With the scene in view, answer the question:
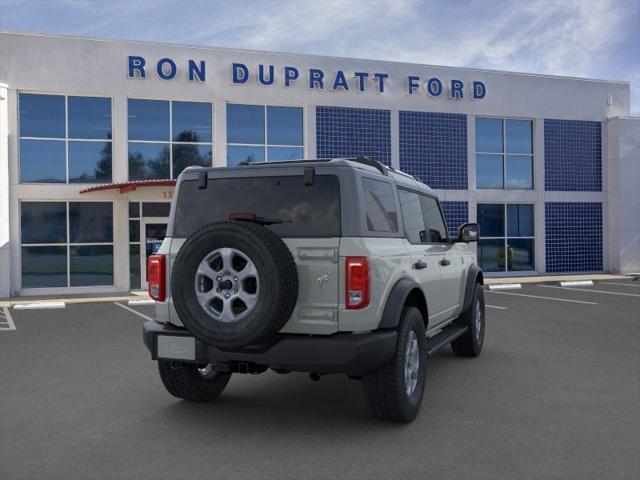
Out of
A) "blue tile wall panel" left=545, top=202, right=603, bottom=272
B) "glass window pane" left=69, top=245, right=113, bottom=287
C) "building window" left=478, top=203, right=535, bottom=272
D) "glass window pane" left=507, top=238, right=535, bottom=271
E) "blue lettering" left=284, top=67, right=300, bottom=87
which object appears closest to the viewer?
"glass window pane" left=69, top=245, right=113, bottom=287

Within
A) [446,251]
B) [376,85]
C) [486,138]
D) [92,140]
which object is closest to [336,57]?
[376,85]

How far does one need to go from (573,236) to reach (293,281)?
20482 millimetres

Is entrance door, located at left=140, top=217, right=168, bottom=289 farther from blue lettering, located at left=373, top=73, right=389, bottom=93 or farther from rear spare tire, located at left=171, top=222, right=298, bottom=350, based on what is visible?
rear spare tire, located at left=171, top=222, right=298, bottom=350

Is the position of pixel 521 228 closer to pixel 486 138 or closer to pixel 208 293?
pixel 486 138

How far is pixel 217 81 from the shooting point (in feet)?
61.1

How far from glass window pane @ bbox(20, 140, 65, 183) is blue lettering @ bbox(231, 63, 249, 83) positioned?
5.16 metres

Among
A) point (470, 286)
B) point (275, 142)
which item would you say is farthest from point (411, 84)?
point (470, 286)

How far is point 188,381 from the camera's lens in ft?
18.1

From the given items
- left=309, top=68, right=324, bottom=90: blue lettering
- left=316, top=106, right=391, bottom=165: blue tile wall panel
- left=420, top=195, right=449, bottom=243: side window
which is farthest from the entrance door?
left=420, top=195, right=449, bottom=243: side window

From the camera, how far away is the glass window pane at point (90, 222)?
693 inches

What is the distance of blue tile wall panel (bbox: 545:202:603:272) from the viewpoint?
22484mm

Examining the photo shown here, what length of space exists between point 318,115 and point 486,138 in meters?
6.22

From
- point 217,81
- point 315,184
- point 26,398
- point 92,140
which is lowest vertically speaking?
point 26,398

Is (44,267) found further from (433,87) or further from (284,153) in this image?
(433,87)
